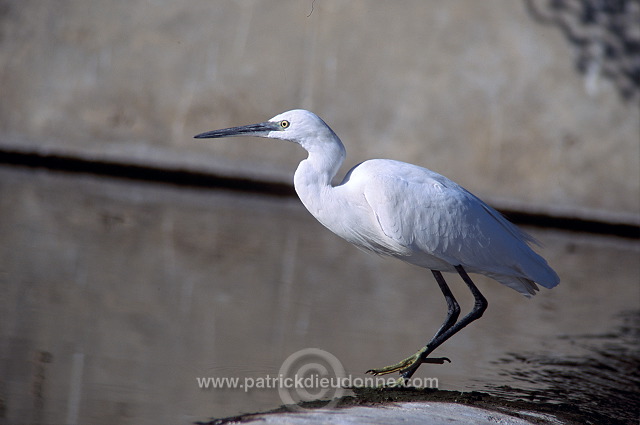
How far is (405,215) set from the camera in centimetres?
403

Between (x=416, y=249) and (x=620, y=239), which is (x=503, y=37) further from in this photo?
(x=416, y=249)

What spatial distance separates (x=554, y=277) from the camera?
427 centimetres

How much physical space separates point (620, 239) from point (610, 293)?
131 inches

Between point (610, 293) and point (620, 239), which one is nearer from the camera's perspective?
point (610, 293)

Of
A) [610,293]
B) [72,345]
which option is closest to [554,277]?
[72,345]

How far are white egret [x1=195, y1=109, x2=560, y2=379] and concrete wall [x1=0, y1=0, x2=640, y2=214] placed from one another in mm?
6441

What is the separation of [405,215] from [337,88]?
23.0 ft

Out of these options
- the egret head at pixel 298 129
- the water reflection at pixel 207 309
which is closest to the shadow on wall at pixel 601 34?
the water reflection at pixel 207 309

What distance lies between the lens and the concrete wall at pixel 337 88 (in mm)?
10703

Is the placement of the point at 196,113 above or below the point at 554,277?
above

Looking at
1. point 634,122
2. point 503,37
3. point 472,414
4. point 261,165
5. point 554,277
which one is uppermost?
point 503,37

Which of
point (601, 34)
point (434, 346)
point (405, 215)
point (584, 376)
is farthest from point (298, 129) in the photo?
point (601, 34)

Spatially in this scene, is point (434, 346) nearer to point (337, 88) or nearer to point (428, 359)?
point (428, 359)

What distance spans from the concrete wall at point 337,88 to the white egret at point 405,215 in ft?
21.1
